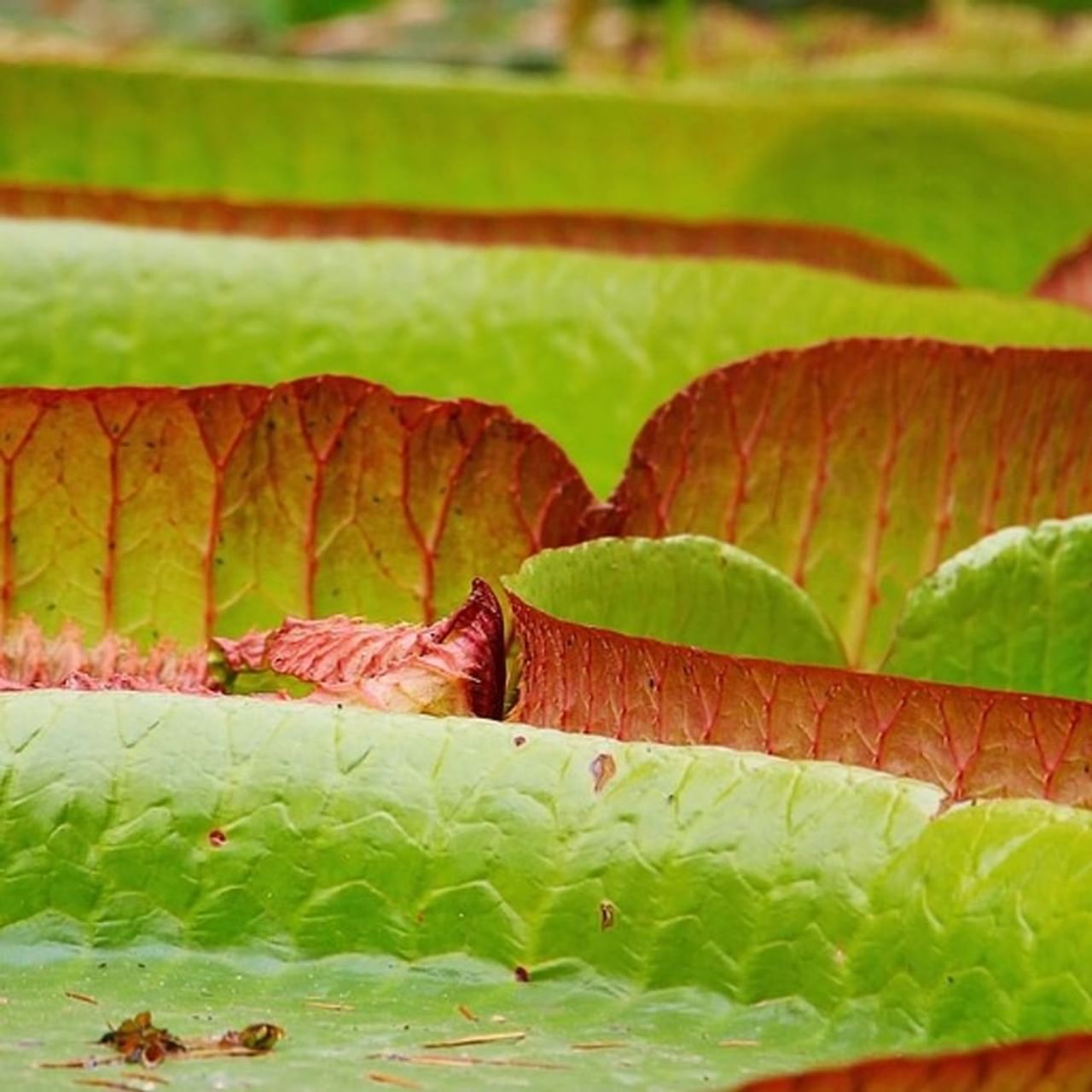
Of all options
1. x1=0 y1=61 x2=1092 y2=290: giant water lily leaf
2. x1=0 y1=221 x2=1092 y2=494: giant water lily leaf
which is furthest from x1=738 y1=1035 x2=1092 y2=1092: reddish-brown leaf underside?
x1=0 y1=61 x2=1092 y2=290: giant water lily leaf

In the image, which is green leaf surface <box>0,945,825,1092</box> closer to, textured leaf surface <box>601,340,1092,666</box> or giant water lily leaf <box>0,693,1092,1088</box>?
giant water lily leaf <box>0,693,1092,1088</box>

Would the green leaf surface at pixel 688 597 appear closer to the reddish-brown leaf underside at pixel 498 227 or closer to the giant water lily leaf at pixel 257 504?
the giant water lily leaf at pixel 257 504

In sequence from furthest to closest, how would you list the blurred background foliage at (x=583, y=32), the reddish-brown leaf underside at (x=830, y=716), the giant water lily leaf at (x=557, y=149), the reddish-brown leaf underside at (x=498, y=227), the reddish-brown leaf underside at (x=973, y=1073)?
the blurred background foliage at (x=583, y=32), the giant water lily leaf at (x=557, y=149), the reddish-brown leaf underside at (x=498, y=227), the reddish-brown leaf underside at (x=830, y=716), the reddish-brown leaf underside at (x=973, y=1073)

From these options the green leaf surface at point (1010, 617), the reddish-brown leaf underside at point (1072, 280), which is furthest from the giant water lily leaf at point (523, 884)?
the reddish-brown leaf underside at point (1072, 280)

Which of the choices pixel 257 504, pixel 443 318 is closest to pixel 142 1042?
pixel 257 504

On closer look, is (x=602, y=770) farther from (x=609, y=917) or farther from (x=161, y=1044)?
(x=161, y=1044)

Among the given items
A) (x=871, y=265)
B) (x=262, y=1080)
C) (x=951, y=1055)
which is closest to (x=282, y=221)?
(x=871, y=265)

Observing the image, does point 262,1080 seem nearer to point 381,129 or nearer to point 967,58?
point 381,129
